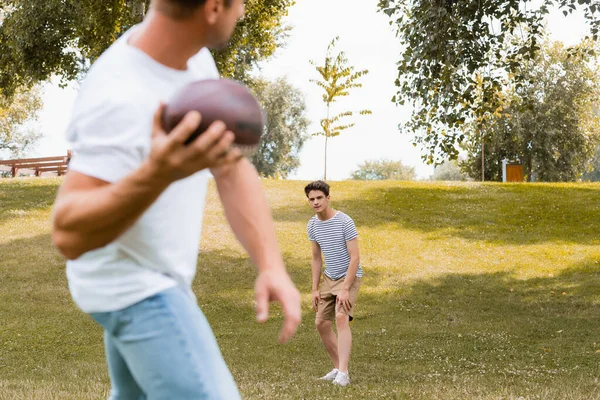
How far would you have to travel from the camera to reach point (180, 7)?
1.80m

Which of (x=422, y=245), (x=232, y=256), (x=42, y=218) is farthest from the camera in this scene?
(x=42, y=218)

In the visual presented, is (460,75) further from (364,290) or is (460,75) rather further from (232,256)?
(232,256)

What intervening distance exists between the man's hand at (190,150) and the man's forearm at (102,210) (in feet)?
0.17

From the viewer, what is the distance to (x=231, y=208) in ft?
7.27

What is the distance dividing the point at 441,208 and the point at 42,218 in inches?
496

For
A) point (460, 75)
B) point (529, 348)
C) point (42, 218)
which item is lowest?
point (529, 348)

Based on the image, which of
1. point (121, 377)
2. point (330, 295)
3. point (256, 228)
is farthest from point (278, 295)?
point (330, 295)

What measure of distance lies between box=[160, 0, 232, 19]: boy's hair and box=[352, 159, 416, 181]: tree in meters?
116

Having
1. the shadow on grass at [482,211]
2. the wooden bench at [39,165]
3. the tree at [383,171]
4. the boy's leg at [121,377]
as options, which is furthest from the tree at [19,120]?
the tree at [383,171]

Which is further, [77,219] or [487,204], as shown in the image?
[487,204]

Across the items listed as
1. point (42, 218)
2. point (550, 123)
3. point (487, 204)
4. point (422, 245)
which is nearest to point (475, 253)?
point (422, 245)

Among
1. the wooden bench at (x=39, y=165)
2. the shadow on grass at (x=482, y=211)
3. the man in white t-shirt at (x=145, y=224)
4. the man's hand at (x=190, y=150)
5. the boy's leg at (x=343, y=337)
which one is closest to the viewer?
the man's hand at (x=190, y=150)

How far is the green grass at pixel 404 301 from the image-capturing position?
9133mm

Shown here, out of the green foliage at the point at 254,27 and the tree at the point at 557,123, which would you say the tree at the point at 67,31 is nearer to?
the green foliage at the point at 254,27
